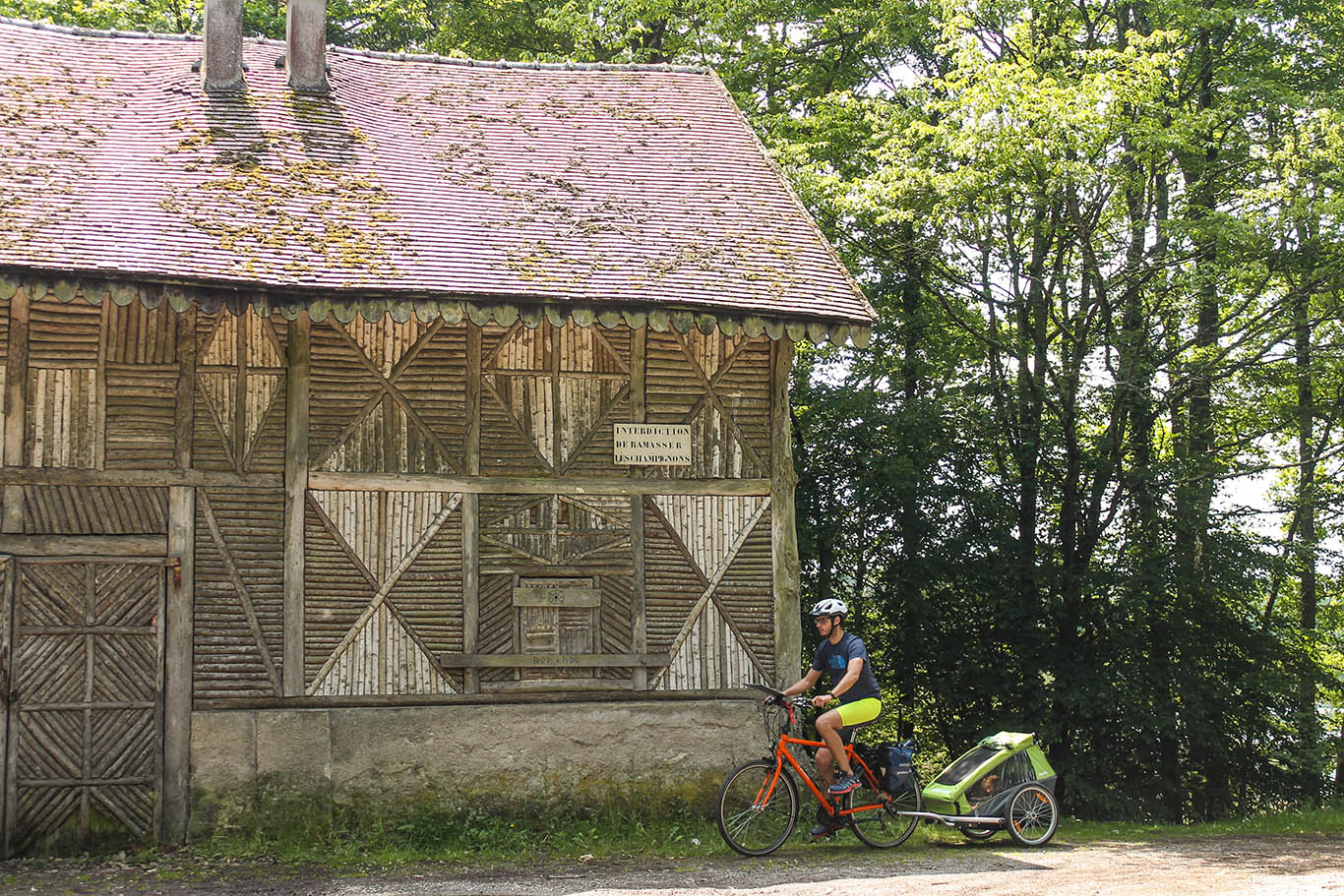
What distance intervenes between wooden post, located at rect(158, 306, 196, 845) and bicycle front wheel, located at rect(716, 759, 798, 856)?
13.1ft

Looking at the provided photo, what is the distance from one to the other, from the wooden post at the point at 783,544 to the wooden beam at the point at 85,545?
4.76m

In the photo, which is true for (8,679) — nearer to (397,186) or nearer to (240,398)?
(240,398)

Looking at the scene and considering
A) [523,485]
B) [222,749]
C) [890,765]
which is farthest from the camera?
[523,485]

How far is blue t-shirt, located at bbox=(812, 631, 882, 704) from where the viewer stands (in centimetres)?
987

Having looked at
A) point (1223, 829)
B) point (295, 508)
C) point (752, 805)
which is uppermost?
point (295, 508)

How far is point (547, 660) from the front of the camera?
35.9 feet

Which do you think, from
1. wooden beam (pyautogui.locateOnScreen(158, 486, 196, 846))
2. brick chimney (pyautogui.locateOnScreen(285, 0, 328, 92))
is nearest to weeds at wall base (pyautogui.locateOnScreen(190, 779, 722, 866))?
wooden beam (pyautogui.locateOnScreen(158, 486, 196, 846))

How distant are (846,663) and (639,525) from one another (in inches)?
85.5

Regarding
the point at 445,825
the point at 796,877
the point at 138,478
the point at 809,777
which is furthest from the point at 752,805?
the point at 138,478

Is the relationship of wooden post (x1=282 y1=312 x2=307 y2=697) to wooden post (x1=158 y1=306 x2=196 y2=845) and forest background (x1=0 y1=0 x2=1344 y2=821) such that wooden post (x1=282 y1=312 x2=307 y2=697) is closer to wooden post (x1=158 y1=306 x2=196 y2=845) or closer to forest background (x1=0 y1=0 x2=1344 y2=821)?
wooden post (x1=158 y1=306 x2=196 y2=845)

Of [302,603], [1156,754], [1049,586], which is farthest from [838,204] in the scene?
[302,603]

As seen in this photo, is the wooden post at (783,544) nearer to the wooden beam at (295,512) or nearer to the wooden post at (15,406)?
the wooden beam at (295,512)

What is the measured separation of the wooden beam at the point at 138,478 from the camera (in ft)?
33.2

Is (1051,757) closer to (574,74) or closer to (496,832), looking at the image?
(496,832)
